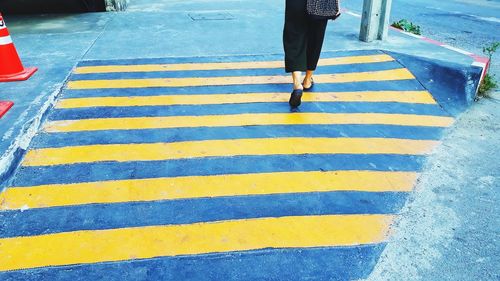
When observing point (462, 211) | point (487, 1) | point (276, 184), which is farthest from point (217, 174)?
point (487, 1)

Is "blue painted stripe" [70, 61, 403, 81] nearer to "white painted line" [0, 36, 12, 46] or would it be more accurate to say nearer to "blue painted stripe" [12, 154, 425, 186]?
"white painted line" [0, 36, 12, 46]

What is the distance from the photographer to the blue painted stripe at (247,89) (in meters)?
4.23

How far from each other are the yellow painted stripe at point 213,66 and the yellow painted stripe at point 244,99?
79 cm

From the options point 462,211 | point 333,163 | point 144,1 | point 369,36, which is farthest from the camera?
point 144,1

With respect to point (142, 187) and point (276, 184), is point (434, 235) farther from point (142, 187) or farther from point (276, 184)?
point (142, 187)

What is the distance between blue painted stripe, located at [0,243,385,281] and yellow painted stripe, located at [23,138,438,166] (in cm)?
111

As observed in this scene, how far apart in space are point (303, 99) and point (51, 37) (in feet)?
13.7

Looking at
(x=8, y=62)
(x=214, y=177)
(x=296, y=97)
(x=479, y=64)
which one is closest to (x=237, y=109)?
(x=296, y=97)

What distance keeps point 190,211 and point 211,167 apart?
54 cm

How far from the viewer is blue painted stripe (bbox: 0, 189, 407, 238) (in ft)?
8.23

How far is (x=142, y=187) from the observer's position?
9.38 feet

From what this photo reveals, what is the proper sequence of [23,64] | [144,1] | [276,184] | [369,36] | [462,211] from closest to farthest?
[462,211] → [276,184] → [23,64] → [369,36] → [144,1]

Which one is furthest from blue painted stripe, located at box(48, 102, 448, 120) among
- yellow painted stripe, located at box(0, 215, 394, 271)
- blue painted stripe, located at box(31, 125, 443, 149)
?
yellow painted stripe, located at box(0, 215, 394, 271)

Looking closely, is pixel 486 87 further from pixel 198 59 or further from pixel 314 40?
pixel 198 59
